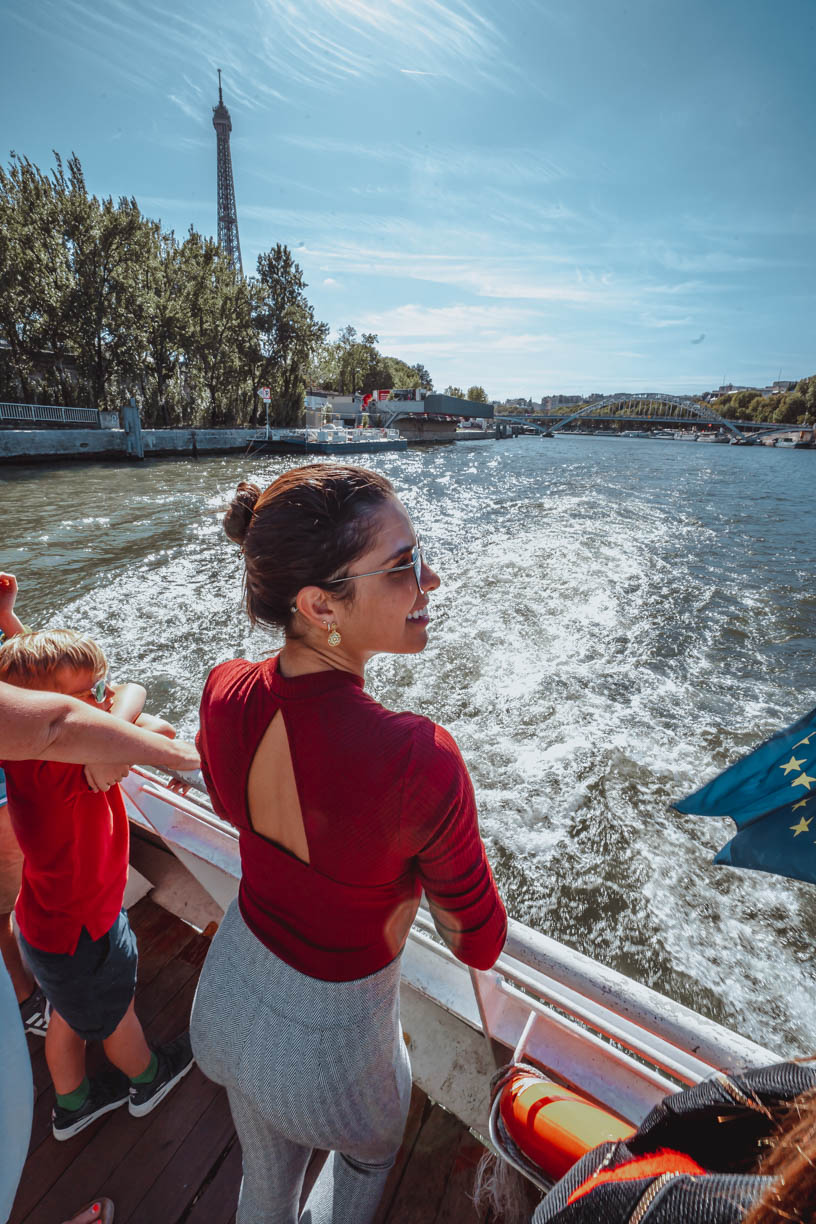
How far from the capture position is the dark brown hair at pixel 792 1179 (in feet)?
1.33

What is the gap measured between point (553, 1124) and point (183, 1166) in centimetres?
109

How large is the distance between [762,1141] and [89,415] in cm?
3016

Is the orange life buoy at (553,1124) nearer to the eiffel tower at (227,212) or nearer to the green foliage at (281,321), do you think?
the green foliage at (281,321)

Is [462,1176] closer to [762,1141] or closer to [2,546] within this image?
[762,1141]

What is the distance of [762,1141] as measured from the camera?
0.61 meters

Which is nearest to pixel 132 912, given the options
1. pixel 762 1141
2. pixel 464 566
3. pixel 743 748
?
pixel 762 1141

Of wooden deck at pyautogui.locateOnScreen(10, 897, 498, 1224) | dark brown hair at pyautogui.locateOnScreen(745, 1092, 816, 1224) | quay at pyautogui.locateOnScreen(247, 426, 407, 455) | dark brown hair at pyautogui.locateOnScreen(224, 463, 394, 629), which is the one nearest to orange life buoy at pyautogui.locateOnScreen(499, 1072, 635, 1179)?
wooden deck at pyautogui.locateOnScreen(10, 897, 498, 1224)

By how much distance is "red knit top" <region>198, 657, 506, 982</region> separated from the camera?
765mm

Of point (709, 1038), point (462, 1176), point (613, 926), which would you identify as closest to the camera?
point (709, 1038)

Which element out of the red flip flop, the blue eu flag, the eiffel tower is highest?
the eiffel tower

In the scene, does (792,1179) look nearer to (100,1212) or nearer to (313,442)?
(100,1212)

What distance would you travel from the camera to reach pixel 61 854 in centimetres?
139

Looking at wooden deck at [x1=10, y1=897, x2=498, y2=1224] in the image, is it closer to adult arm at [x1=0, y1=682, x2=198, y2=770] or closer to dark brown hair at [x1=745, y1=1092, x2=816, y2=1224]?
adult arm at [x1=0, y1=682, x2=198, y2=770]

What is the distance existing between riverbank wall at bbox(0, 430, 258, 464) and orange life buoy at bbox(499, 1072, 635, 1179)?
78.7 feet
